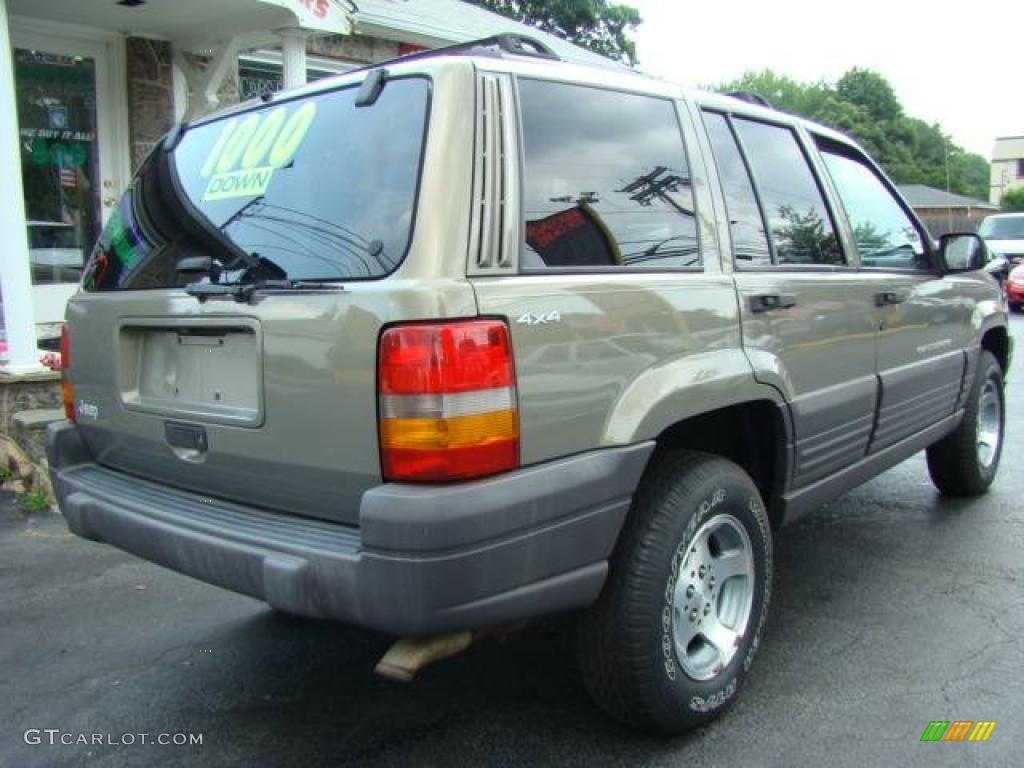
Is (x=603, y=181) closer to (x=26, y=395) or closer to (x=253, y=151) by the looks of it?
(x=253, y=151)

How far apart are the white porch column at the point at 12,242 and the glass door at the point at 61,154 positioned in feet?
5.93

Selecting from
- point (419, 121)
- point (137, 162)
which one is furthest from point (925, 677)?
point (137, 162)

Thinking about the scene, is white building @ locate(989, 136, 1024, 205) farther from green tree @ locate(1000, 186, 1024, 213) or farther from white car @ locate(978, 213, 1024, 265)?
white car @ locate(978, 213, 1024, 265)

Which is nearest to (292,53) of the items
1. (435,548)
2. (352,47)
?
(352,47)

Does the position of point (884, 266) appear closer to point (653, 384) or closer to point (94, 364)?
point (653, 384)

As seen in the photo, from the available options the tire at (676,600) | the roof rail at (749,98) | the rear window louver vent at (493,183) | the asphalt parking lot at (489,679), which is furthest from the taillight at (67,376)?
the roof rail at (749,98)

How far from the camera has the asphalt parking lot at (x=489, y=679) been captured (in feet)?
9.24

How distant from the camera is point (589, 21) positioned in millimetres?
34875

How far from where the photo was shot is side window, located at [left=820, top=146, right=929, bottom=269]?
399 centimetres

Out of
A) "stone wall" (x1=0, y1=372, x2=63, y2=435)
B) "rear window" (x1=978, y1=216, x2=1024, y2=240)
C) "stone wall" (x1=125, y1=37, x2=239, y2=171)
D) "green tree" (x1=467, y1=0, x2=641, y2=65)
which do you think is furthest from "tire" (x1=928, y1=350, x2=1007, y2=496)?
"green tree" (x1=467, y1=0, x2=641, y2=65)

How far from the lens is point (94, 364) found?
3125mm

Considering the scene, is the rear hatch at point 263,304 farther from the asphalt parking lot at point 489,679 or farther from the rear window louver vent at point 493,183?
the asphalt parking lot at point 489,679

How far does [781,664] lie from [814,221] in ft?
5.60

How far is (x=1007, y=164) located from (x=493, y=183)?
8885 cm
